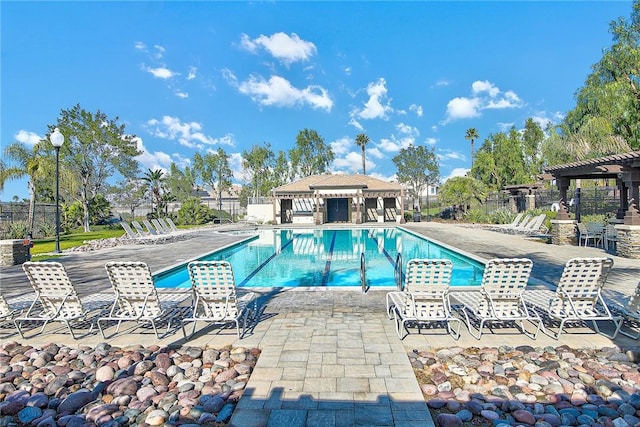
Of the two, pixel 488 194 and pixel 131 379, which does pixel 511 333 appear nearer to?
pixel 131 379

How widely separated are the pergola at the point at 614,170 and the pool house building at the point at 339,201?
→ 15961 mm

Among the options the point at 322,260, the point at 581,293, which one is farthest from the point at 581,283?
the point at 322,260

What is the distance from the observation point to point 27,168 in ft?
68.2

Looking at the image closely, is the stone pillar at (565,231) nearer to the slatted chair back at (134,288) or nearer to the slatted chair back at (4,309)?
the slatted chair back at (134,288)

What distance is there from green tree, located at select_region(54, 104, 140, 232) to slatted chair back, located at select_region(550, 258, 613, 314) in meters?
33.0

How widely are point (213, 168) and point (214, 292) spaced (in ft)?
188

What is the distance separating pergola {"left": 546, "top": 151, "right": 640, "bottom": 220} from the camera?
10531mm

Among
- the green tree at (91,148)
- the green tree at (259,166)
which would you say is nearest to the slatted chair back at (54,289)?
the green tree at (91,148)

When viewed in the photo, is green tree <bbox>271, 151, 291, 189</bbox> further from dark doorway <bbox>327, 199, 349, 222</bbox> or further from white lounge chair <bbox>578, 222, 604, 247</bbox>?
white lounge chair <bbox>578, 222, 604, 247</bbox>

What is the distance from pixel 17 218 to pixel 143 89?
74.9ft

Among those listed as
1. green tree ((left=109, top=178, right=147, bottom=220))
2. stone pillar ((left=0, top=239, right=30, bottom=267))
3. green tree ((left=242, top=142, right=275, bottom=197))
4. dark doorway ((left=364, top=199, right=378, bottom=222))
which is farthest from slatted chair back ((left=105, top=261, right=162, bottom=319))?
green tree ((left=242, top=142, right=275, bottom=197))

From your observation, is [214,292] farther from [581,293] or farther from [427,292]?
[581,293]

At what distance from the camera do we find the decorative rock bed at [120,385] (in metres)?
3.11

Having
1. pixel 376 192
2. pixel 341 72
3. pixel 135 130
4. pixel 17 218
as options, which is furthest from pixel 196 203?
pixel 341 72
